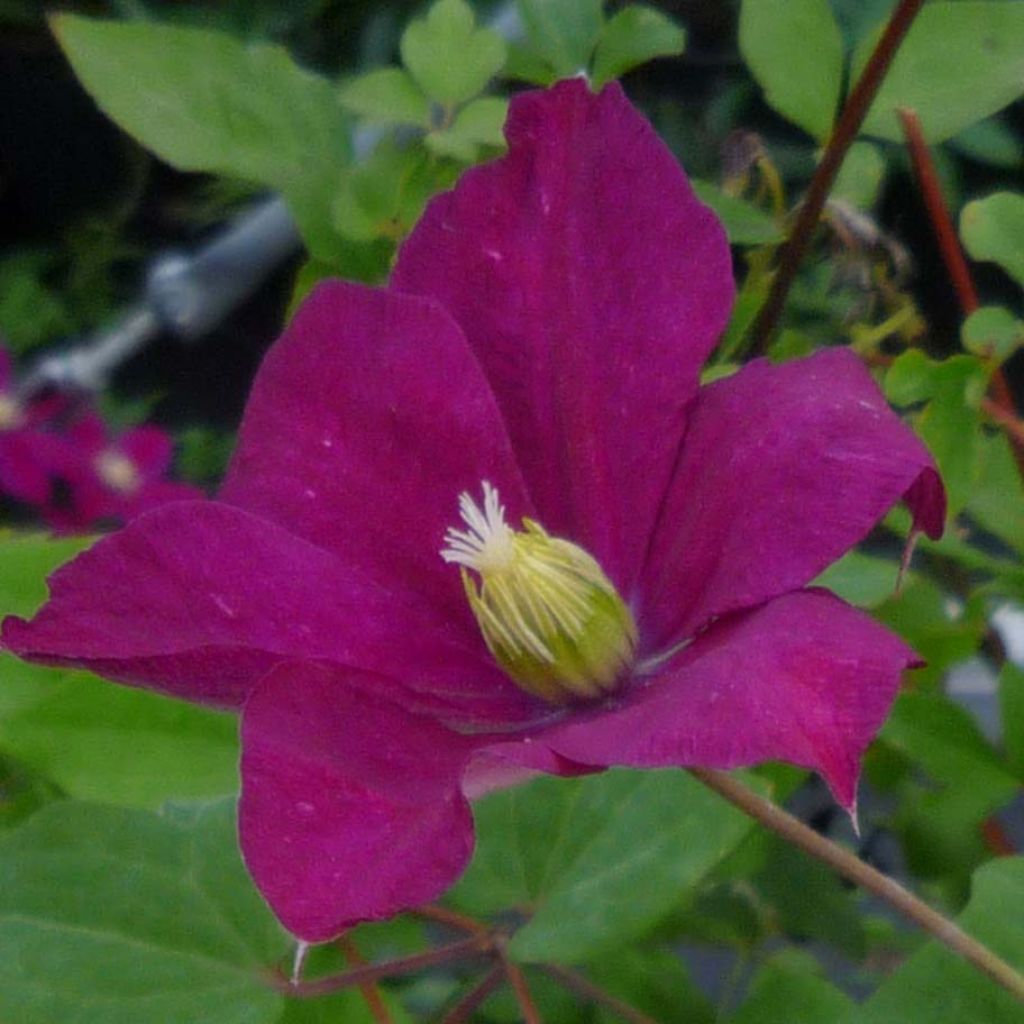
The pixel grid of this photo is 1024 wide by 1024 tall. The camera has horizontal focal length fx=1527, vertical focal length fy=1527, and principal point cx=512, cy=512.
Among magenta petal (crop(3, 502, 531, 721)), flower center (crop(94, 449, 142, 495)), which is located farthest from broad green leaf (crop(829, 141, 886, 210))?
flower center (crop(94, 449, 142, 495))

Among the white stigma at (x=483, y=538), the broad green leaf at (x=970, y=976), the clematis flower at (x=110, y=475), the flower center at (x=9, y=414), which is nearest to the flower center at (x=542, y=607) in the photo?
the white stigma at (x=483, y=538)

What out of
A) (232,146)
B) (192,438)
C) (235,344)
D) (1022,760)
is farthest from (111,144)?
(1022,760)

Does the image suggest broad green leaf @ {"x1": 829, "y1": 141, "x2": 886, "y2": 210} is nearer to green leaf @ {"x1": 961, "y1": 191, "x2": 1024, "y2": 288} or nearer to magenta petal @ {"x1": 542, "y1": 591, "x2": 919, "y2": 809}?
green leaf @ {"x1": 961, "y1": 191, "x2": 1024, "y2": 288}

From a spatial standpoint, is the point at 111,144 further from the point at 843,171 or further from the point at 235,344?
the point at 843,171

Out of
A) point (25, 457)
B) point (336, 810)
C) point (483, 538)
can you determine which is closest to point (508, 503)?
point (483, 538)

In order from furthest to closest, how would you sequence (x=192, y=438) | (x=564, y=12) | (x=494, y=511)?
(x=192, y=438) < (x=564, y=12) < (x=494, y=511)

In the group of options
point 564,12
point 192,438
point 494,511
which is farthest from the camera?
point 192,438

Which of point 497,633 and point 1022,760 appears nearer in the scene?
point 497,633
